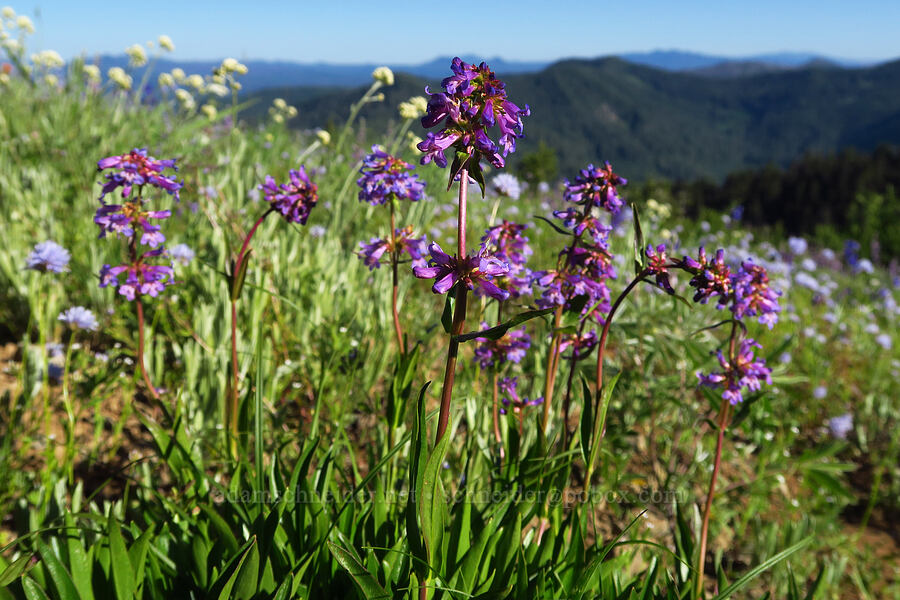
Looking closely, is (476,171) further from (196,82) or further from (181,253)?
(196,82)

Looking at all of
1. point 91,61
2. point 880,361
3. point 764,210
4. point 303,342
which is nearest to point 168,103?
point 91,61

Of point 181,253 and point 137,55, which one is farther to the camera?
point 137,55

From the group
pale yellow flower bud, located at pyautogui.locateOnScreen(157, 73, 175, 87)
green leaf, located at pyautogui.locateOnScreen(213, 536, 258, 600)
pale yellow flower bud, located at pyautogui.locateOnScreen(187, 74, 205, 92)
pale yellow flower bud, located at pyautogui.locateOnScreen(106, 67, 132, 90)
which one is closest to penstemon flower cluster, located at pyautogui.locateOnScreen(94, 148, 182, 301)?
green leaf, located at pyautogui.locateOnScreen(213, 536, 258, 600)

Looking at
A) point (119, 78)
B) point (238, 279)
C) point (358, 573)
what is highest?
point (119, 78)

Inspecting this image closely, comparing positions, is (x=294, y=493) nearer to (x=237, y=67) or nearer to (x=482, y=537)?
(x=482, y=537)

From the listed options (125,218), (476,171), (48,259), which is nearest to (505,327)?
(476,171)

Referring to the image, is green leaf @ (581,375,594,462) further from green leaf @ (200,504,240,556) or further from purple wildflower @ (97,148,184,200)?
purple wildflower @ (97,148,184,200)

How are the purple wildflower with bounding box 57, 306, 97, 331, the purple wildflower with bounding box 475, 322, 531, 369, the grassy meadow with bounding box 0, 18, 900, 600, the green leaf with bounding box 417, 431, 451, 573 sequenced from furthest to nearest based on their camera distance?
the purple wildflower with bounding box 57, 306, 97, 331 → the purple wildflower with bounding box 475, 322, 531, 369 → the grassy meadow with bounding box 0, 18, 900, 600 → the green leaf with bounding box 417, 431, 451, 573
